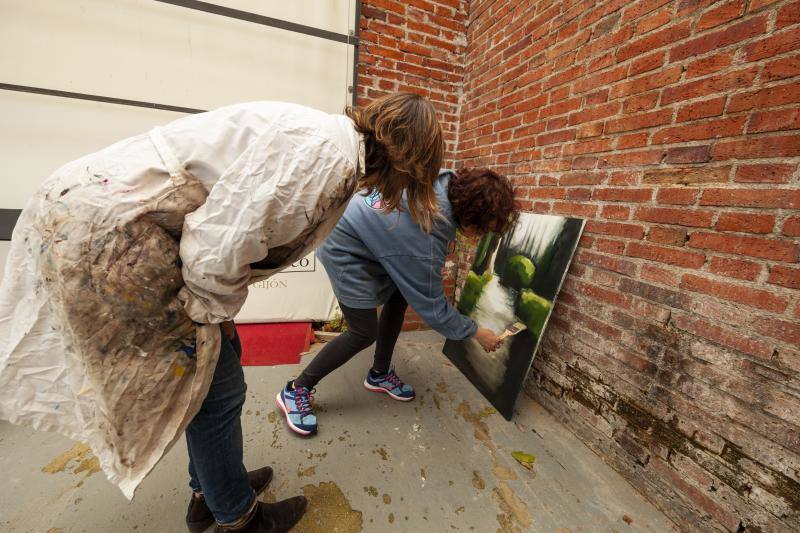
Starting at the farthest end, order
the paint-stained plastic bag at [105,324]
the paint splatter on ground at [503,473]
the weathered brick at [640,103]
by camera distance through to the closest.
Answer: the paint splatter on ground at [503,473]
the weathered brick at [640,103]
the paint-stained plastic bag at [105,324]

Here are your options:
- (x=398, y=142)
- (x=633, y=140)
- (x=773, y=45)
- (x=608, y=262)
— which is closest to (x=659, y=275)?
(x=608, y=262)

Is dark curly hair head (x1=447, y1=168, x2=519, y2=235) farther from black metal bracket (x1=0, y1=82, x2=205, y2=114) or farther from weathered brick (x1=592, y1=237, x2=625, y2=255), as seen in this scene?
black metal bracket (x1=0, y1=82, x2=205, y2=114)

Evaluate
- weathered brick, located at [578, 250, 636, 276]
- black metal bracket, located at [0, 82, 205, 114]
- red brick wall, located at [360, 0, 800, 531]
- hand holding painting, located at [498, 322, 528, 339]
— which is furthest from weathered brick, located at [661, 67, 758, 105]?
black metal bracket, located at [0, 82, 205, 114]

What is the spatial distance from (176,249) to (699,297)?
5.44ft

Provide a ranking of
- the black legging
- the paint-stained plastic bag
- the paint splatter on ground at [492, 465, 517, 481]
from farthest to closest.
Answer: the black legging, the paint splatter on ground at [492, 465, 517, 481], the paint-stained plastic bag

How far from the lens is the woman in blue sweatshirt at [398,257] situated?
4.25 feet

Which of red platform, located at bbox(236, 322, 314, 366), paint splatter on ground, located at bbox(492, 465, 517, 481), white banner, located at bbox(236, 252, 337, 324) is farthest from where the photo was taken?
white banner, located at bbox(236, 252, 337, 324)

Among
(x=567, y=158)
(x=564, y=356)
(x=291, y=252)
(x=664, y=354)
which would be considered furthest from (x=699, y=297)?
(x=291, y=252)

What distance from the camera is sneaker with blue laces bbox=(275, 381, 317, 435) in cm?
158

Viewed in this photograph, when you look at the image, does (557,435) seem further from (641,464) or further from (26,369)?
(26,369)

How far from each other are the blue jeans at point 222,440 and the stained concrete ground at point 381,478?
0.38m

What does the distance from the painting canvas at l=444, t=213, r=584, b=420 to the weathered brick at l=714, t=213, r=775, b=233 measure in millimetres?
528

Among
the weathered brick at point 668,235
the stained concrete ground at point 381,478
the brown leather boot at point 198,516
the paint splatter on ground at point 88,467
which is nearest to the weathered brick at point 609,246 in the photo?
the weathered brick at point 668,235

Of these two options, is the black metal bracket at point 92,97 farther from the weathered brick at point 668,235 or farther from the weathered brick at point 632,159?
the weathered brick at point 668,235
